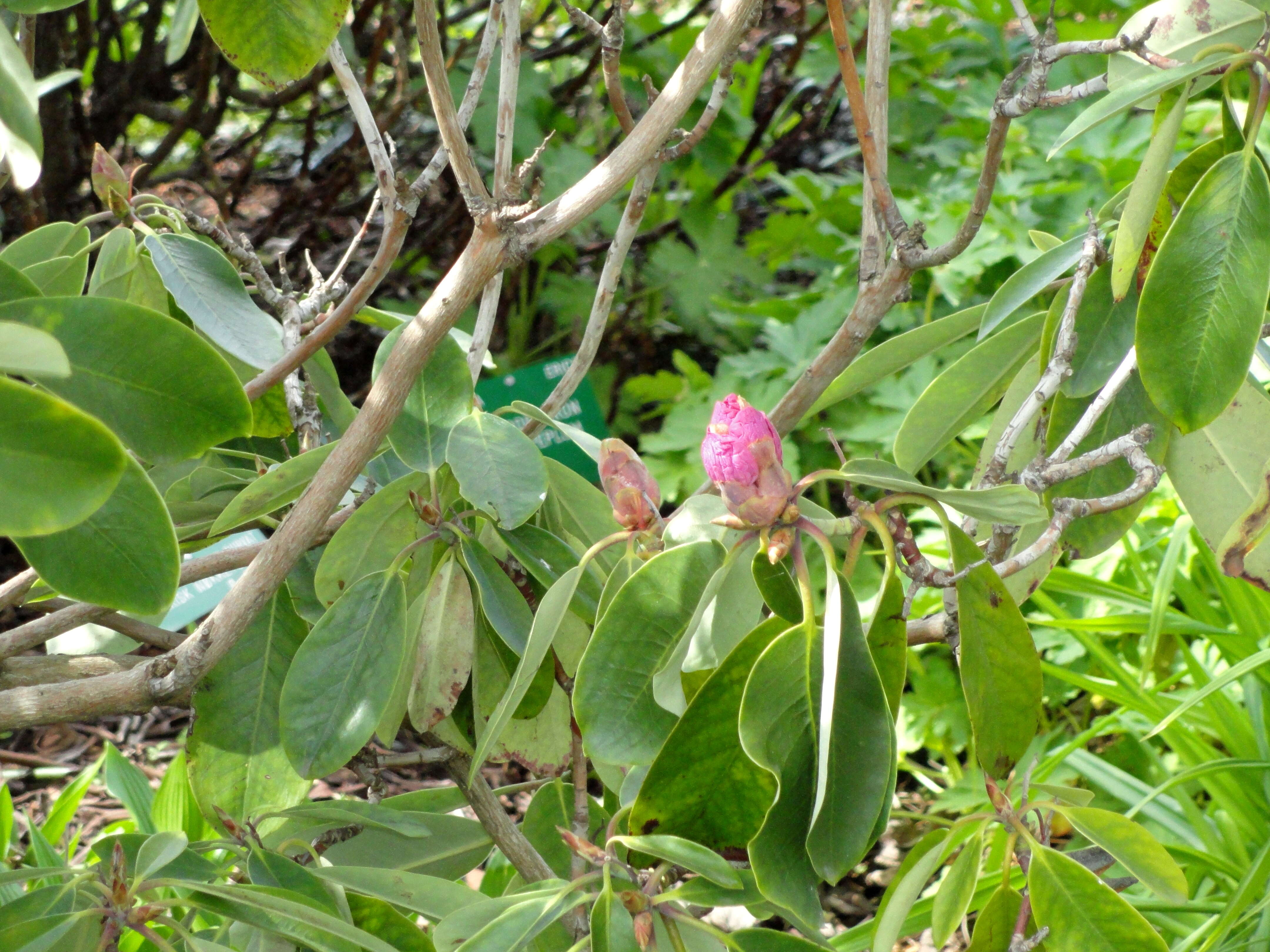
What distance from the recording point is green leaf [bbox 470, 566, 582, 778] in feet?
1.47

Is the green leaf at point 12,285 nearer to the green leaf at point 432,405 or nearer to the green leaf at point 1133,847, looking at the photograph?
the green leaf at point 432,405

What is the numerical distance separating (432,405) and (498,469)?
8 centimetres

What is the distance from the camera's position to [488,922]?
0.48m

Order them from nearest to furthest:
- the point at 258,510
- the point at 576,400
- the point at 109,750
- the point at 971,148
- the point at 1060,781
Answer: the point at 258,510 → the point at 576,400 → the point at 109,750 → the point at 1060,781 → the point at 971,148

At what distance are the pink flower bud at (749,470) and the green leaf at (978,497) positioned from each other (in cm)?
3

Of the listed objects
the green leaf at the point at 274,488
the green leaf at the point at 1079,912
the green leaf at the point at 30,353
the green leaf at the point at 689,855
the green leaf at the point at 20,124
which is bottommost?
the green leaf at the point at 1079,912

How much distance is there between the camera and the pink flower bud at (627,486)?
490mm

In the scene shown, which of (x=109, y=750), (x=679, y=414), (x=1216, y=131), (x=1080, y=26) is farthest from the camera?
(x=1080, y=26)

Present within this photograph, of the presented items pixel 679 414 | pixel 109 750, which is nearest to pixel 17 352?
pixel 109 750

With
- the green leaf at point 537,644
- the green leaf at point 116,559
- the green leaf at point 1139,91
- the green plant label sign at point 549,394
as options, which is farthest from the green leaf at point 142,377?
the green plant label sign at point 549,394

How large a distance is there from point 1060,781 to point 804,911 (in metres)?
1.22

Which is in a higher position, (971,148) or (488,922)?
(971,148)

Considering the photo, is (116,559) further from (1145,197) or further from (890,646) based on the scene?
(1145,197)

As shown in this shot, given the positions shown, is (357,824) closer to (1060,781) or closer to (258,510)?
(258,510)
